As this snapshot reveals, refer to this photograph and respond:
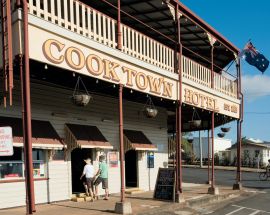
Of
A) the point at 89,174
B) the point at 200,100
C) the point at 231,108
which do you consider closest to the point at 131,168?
the point at 200,100

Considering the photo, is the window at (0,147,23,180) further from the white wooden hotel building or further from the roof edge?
the roof edge

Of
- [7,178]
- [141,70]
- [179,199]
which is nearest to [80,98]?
[141,70]

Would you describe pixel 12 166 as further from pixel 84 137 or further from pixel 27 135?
pixel 27 135

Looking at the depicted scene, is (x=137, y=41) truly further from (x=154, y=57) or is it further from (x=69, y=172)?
(x=69, y=172)

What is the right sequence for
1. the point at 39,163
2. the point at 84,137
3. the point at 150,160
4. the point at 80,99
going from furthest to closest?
the point at 150,160 < the point at 84,137 < the point at 39,163 < the point at 80,99

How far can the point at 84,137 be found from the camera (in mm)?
14258

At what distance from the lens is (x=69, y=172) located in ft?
46.7

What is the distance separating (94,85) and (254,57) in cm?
992

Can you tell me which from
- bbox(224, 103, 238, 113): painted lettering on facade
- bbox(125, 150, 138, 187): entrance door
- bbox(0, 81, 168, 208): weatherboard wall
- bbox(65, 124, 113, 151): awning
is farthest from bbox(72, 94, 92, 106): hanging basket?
bbox(224, 103, 238, 113): painted lettering on facade

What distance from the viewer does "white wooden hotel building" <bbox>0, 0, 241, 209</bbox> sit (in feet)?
31.8

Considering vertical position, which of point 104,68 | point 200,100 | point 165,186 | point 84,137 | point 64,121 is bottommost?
point 165,186

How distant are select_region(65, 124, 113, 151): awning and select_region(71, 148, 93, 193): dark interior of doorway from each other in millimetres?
736

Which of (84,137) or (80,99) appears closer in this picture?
(80,99)

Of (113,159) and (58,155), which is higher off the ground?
(58,155)
